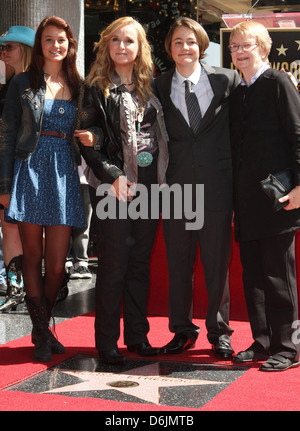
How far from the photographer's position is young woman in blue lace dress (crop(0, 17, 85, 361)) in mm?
3281

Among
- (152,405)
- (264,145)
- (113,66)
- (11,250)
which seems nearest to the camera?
(152,405)

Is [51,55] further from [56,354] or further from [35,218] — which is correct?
[56,354]

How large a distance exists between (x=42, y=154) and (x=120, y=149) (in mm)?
402

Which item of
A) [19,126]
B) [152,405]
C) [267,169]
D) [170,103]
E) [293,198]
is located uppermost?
[170,103]

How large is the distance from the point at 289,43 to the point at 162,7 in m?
2.76

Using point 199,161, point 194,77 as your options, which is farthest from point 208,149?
point 194,77

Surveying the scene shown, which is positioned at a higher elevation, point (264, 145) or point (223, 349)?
point (264, 145)

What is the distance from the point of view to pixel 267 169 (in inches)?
124

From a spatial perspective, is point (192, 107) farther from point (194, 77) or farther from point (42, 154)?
point (42, 154)

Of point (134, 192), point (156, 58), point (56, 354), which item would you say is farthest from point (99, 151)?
point (156, 58)

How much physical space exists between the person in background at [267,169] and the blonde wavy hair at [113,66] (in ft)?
1.40

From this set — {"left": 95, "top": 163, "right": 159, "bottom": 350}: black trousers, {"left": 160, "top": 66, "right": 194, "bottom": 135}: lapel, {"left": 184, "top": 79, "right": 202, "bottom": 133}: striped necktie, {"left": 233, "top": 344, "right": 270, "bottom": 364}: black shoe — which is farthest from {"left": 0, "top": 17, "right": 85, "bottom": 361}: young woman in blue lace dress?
{"left": 233, "top": 344, "right": 270, "bottom": 364}: black shoe

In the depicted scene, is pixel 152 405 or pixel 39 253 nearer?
pixel 152 405

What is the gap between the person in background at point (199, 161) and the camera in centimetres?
330
